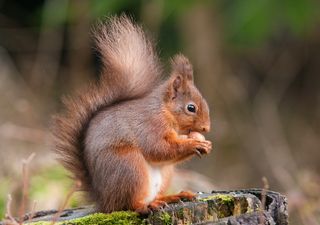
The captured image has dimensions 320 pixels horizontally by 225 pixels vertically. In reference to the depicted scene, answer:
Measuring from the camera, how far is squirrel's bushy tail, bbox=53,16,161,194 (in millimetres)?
2666

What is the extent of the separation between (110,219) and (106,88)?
52 cm

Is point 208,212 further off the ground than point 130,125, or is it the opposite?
point 130,125

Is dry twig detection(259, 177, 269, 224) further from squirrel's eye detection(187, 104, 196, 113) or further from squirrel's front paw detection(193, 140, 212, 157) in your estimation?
squirrel's eye detection(187, 104, 196, 113)

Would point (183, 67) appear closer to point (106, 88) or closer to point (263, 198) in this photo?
point (106, 88)

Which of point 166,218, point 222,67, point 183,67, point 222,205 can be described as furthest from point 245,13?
point 166,218

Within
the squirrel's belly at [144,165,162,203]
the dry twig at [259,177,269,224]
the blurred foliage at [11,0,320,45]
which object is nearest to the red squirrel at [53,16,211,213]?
the squirrel's belly at [144,165,162,203]

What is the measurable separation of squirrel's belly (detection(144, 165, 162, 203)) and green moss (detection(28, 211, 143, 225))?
96mm

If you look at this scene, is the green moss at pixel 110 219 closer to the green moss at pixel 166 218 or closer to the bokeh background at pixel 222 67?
the green moss at pixel 166 218

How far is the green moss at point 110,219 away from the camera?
2344 mm

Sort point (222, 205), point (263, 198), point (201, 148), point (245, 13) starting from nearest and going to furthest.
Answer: point (263, 198), point (222, 205), point (201, 148), point (245, 13)

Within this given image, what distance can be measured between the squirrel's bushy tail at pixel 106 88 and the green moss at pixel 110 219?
0.28 metres

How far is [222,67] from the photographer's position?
7.03 metres

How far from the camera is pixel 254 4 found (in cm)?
546

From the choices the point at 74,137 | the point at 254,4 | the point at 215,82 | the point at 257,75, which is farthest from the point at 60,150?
the point at 257,75
